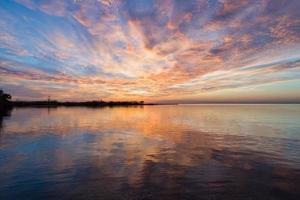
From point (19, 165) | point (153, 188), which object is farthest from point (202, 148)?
point (19, 165)

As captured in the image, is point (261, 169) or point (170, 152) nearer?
point (261, 169)

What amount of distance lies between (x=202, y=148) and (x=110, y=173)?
13030 millimetres

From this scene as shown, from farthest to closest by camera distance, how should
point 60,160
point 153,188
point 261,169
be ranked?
point 60,160 → point 261,169 → point 153,188

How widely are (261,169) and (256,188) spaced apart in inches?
180

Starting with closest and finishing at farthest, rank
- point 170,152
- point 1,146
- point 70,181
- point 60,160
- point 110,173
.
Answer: point 70,181
point 110,173
point 60,160
point 170,152
point 1,146

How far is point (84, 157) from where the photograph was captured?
826 inches

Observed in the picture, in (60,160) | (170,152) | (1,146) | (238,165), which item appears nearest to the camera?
(238,165)

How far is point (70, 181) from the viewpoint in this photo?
47.4ft

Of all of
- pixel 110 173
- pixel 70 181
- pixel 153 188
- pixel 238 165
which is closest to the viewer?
pixel 153 188

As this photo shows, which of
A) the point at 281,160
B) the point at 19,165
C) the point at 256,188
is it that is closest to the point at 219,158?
the point at 281,160

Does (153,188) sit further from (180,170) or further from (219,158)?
(219,158)

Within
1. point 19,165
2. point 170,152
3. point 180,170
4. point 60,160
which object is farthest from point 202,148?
point 19,165

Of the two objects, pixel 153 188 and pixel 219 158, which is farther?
pixel 219 158

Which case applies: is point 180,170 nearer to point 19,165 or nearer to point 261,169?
point 261,169
